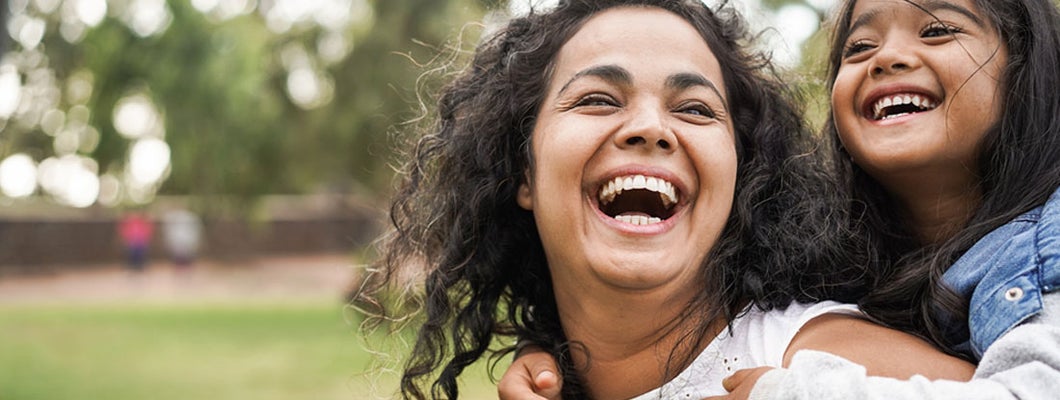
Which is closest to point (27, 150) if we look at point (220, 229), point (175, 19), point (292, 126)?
point (292, 126)

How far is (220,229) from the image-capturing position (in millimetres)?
26594

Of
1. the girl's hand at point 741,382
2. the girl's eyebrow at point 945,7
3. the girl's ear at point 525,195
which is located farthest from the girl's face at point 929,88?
the girl's ear at point 525,195

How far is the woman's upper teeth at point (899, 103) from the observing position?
86.8 inches

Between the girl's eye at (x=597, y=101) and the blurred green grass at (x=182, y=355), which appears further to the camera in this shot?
the blurred green grass at (x=182, y=355)

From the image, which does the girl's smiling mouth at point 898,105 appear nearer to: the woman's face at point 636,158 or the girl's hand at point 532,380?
the woman's face at point 636,158

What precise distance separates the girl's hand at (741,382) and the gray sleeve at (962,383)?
0.06 meters

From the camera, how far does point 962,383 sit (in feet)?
5.42

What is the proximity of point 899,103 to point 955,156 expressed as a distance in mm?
154

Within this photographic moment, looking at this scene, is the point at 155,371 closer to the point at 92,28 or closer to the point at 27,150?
the point at 92,28

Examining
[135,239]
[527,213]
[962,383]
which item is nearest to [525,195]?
[527,213]

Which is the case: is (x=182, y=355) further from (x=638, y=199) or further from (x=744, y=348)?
(x=744, y=348)

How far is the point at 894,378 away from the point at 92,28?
9537mm

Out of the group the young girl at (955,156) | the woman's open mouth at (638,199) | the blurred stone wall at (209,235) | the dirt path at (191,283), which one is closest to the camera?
the young girl at (955,156)

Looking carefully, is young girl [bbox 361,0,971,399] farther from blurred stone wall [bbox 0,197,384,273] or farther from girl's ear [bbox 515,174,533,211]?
blurred stone wall [bbox 0,197,384,273]
